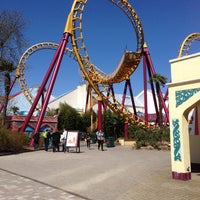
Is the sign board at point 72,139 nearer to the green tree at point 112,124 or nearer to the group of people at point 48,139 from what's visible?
the group of people at point 48,139

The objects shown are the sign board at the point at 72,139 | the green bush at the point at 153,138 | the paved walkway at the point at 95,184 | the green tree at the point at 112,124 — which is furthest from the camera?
the green tree at the point at 112,124

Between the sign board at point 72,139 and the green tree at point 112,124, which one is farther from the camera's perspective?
the green tree at point 112,124

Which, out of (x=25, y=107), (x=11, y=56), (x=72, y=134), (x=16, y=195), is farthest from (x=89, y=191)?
(x=25, y=107)

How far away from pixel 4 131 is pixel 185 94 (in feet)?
40.0

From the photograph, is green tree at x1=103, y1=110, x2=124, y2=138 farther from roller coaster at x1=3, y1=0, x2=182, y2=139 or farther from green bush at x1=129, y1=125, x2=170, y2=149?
green bush at x1=129, y1=125, x2=170, y2=149

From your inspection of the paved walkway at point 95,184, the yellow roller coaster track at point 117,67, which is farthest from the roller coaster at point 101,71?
the paved walkway at point 95,184

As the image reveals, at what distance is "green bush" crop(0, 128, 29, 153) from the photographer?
17156mm

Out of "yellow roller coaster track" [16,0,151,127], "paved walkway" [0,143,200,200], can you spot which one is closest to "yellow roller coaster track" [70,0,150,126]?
"yellow roller coaster track" [16,0,151,127]

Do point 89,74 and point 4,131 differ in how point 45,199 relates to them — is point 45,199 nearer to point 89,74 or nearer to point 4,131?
point 4,131

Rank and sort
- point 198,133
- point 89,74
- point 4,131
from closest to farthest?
1. point 198,133
2. point 4,131
3. point 89,74

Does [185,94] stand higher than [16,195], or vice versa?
[185,94]

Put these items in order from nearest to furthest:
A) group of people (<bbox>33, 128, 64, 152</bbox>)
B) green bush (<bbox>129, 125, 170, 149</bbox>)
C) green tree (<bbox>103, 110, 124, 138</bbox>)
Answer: group of people (<bbox>33, 128, 64, 152</bbox>) → green bush (<bbox>129, 125, 170, 149</bbox>) → green tree (<bbox>103, 110, 124, 138</bbox>)

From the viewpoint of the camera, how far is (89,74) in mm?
30266

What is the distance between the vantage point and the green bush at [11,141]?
17156 millimetres
